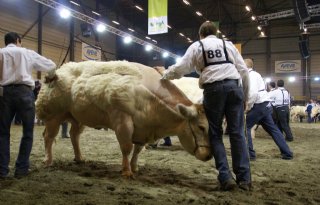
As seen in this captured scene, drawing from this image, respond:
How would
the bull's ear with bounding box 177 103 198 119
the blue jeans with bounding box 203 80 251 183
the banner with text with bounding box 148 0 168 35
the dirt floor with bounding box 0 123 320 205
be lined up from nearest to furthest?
1. the dirt floor with bounding box 0 123 320 205
2. the blue jeans with bounding box 203 80 251 183
3. the bull's ear with bounding box 177 103 198 119
4. the banner with text with bounding box 148 0 168 35

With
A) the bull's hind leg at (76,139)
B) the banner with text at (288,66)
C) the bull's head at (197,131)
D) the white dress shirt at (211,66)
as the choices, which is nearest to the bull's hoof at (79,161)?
the bull's hind leg at (76,139)

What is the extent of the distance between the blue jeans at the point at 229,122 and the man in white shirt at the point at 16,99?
246 cm

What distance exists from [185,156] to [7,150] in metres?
3.62

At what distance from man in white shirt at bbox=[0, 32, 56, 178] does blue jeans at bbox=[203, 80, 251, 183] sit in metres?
2.46

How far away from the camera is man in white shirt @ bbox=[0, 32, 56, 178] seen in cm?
497

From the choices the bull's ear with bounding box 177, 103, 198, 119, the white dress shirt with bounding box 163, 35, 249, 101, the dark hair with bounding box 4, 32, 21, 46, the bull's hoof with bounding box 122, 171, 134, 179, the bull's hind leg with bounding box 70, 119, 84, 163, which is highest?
the dark hair with bounding box 4, 32, 21, 46

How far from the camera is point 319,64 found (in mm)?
36719

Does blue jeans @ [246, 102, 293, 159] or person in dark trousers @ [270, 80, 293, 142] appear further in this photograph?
person in dark trousers @ [270, 80, 293, 142]

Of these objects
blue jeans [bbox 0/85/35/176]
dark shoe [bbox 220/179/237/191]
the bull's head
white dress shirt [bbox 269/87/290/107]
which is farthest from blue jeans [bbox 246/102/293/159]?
white dress shirt [bbox 269/87/290/107]

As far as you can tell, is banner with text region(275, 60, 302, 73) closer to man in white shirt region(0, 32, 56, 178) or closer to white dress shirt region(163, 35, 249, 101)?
white dress shirt region(163, 35, 249, 101)

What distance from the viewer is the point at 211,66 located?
15.2 feet

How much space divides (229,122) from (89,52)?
2494cm

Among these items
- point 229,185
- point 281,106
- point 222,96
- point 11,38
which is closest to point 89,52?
point 281,106

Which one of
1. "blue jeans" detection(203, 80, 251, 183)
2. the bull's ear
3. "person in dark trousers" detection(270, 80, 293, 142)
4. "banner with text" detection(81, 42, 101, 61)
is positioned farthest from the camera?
"banner with text" detection(81, 42, 101, 61)
